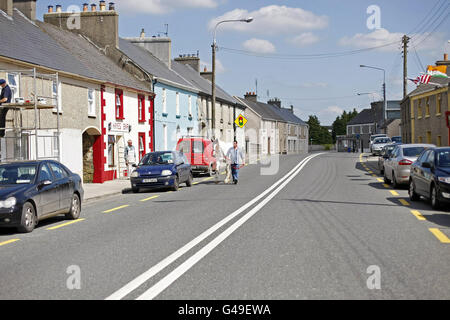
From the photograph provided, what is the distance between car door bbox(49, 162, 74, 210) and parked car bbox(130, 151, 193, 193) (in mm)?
6945

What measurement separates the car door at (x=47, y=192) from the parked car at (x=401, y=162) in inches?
436

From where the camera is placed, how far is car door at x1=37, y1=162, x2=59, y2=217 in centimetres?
1066

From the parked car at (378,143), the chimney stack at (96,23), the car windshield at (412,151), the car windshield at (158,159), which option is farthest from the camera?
the parked car at (378,143)

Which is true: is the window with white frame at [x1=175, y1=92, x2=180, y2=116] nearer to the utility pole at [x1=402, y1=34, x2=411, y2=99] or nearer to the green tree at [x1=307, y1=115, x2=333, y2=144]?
the utility pole at [x1=402, y1=34, x2=411, y2=99]

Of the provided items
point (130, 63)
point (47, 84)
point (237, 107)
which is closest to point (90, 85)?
point (47, 84)

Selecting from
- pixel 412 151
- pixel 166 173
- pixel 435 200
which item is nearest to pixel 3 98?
pixel 166 173

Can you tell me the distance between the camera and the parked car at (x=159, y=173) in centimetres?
1912

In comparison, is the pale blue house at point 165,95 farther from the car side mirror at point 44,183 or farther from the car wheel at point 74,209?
the car side mirror at point 44,183

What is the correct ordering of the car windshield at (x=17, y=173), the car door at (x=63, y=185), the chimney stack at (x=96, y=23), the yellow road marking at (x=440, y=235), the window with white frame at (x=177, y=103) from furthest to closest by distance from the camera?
the window with white frame at (x=177, y=103) < the chimney stack at (x=96, y=23) < the car door at (x=63, y=185) < the car windshield at (x=17, y=173) < the yellow road marking at (x=440, y=235)

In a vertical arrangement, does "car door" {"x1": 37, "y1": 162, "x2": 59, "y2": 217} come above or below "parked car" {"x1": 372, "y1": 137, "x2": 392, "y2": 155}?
below

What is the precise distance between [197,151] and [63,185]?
1566cm

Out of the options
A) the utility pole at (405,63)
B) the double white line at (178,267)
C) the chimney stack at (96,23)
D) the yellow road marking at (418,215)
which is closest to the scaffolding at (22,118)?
the double white line at (178,267)

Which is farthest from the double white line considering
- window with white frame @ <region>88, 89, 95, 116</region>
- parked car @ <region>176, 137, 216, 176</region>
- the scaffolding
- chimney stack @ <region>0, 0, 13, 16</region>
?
chimney stack @ <region>0, 0, 13, 16</region>
